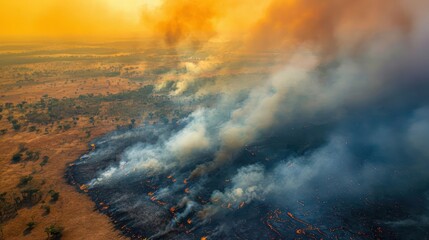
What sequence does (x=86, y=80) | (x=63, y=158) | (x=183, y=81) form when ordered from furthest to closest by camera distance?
(x=86, y=80) → (x=183, y=81) → (x=63, y=158)

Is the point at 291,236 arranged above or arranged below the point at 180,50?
below

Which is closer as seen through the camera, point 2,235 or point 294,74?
point 2,235

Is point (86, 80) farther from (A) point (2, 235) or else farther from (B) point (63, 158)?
(A) point (2, 235)

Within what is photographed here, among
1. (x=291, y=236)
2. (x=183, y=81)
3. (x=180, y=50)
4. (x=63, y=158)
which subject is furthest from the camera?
(x=180, y=50)

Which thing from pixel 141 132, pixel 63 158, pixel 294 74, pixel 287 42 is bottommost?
pixel 63 158

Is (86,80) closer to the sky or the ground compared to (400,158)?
closer to the sky

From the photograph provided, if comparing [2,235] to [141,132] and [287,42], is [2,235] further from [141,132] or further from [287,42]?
[287,42]

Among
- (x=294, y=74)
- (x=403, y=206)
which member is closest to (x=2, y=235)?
(x=403, y=206)


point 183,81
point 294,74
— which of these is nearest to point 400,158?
point 294,74

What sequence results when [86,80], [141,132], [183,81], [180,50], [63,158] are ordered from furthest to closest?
[180,50] → [86,80] → [183,81] → [141,132] → [63,158]
